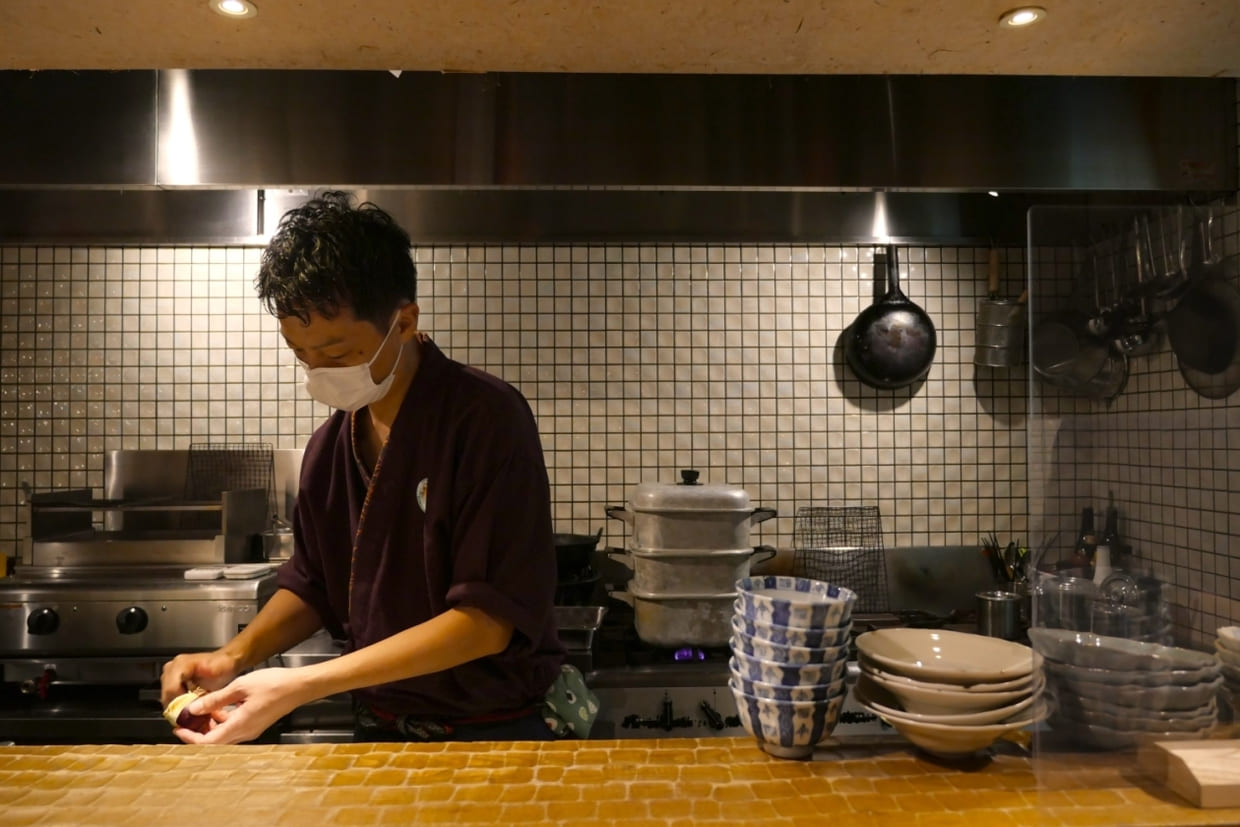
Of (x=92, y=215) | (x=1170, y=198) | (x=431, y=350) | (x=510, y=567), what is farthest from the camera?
(x=92, y=215)

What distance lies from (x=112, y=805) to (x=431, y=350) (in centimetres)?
86

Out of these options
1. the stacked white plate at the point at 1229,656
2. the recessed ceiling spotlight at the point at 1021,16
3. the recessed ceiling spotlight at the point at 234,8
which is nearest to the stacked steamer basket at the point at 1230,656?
the stacked white plate at the point at 1229,656

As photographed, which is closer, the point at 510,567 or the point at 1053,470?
the point at 1053,470

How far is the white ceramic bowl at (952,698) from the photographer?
104 centimetres

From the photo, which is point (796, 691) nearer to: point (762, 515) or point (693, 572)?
point (693, 572)

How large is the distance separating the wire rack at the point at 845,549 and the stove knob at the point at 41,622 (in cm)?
250

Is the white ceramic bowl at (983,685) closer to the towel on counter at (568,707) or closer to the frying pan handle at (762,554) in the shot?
the towel on counter at (568,707)

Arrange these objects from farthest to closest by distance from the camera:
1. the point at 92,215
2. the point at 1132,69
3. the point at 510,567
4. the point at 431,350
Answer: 1. the point at 92,215
2. the point at 1132,69
3. the point at 431,350
4. the point at 510,567

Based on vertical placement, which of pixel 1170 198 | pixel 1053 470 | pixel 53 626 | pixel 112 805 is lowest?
pixel 53 626

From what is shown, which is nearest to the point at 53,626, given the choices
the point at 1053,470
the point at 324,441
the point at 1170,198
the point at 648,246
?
the point at 324,441

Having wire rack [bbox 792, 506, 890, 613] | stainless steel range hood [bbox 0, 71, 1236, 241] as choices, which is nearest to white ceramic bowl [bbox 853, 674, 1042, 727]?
stainless steel range hood [bbox 0, 71, 1236, 241]

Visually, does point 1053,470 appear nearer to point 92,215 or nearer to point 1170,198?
point 1170,198

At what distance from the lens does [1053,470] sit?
1.02 meters

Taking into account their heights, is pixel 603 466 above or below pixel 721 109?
below
